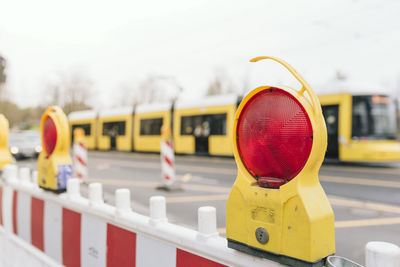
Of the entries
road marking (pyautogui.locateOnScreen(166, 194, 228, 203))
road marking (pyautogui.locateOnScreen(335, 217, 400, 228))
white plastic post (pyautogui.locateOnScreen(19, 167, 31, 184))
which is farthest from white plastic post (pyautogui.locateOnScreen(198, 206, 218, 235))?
road marking (pyautogui.locateOnScreen(166, 194, 228, 203))

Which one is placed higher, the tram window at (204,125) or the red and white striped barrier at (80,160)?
the tram window at (204,125)

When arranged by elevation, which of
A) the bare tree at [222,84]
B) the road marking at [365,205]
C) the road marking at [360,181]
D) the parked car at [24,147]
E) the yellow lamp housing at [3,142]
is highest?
the bare tree at [222,84]

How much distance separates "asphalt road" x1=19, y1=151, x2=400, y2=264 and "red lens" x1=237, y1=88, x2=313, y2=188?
296 cm

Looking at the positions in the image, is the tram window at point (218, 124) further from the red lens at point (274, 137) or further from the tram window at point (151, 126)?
the red lens at point (274, 137)

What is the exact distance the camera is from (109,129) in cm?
2353

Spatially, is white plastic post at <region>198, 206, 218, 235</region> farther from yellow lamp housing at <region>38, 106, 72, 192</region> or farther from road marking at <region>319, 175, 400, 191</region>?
road marking at <region>319, 175, 400, 191</region>

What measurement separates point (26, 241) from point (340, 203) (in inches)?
217

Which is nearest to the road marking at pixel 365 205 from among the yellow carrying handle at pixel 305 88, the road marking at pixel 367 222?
the road marking at pixel 367 222

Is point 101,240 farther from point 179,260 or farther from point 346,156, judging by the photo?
point 346,156

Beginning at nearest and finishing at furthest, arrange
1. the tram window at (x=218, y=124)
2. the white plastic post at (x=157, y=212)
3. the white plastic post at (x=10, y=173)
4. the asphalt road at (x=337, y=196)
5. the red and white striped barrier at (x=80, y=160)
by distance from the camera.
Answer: the white plastic post at (x=157, y=212)
the white plastic post at (x=10, y=173)
the asphalt road at (x=337, y=196)
the red and white striped barrier at (x=80, y=160)
the tram window at (x=218, y=124)

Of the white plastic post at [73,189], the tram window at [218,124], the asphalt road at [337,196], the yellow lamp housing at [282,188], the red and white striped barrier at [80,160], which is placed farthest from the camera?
the tram window at [218,124]

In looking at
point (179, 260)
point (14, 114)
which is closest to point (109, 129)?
point (179, 260)

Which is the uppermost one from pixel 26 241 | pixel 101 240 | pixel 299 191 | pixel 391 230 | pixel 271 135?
pixel 271 135

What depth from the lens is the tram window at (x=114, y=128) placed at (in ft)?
73.8
